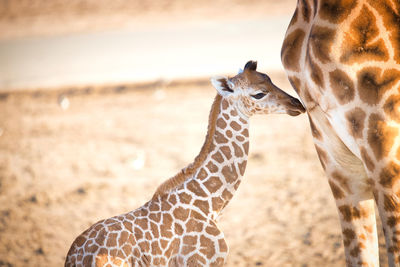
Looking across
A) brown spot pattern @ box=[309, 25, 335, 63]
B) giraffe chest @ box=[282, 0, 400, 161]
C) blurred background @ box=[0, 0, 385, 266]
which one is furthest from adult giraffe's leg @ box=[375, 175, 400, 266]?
blurred background @ box=[0, 0, 385, 266]

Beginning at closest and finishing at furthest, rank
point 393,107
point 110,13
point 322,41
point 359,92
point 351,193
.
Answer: point 393,107, point 359,92, point 322,41, point 351,193, point 110,13

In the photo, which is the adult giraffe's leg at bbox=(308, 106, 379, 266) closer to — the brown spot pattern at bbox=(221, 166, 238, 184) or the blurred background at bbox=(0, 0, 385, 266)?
the brown spot pattern at bbox=(221, 166, 238, 184)

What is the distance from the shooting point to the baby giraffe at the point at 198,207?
399 centimetres

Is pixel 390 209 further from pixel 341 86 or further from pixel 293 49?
pixel 293 49

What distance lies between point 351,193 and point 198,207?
1249mm

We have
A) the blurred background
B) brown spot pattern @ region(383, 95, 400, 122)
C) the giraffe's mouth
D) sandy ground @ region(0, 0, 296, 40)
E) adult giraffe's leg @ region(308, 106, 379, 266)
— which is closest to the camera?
brown spot pattern @ region(383, 95, 400, 122)

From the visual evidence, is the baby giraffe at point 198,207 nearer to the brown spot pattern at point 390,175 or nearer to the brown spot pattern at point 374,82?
the brown spot pattern at point 374,82

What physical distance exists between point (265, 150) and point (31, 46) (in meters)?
15.4

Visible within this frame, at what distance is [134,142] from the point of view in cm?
1044

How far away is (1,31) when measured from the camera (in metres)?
24.2

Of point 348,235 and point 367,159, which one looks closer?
point 367,159

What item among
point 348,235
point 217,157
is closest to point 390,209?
point 348,235

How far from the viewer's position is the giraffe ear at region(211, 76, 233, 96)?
14.3 feet

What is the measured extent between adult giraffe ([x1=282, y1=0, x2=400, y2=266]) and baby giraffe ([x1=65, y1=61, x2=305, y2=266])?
62 centimetres
